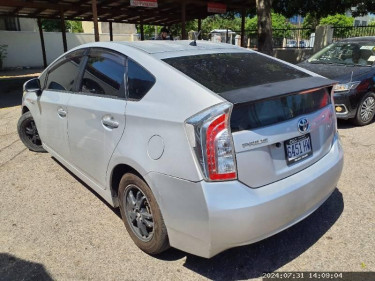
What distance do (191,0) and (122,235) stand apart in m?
12.4

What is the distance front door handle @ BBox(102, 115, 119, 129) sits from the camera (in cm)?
273

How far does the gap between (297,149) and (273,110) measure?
14.6 inches

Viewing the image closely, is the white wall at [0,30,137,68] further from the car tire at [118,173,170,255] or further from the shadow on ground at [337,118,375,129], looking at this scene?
the car tire at [118,173,170,255]

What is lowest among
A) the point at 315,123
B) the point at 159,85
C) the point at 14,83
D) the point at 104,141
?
the point at 14,83

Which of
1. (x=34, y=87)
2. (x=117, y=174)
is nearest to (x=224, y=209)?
(x=117, y=174)

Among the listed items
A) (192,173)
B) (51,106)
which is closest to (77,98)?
(51,106)

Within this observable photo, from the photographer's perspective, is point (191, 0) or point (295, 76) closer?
point (295, 76)

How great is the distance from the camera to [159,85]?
8.16ft

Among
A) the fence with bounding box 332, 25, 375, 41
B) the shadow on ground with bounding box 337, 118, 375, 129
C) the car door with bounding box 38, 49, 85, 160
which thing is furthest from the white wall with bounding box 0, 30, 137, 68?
the shadow on ground with bounding box 337, 118, 375, 129

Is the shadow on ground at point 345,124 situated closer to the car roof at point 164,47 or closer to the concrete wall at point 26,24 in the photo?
the car roof at point 164,47

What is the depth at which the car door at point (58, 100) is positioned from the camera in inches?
140

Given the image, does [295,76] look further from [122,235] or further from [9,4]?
[9,4]

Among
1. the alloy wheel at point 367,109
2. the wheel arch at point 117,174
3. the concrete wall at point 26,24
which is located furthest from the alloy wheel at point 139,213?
the concrete wall at point 26,24

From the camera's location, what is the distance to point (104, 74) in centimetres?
307
